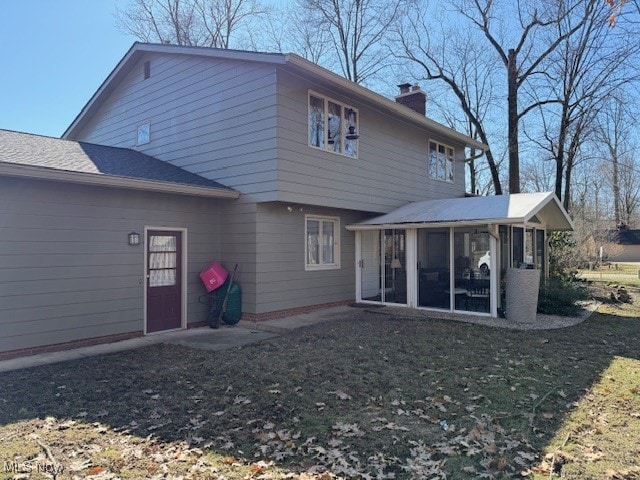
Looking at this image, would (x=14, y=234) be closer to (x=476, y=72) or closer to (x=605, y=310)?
(x=605, y=310)

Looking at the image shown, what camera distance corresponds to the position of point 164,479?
337cm

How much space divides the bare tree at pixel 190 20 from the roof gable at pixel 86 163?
14074 millimetres

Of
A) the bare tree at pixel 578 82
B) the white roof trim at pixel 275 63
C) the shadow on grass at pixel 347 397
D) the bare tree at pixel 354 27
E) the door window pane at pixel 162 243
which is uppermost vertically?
the bare tree at pixel 354 27

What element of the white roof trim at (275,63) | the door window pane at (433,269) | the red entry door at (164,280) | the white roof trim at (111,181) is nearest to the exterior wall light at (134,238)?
the red entry door at (164,280)

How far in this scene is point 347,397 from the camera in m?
5.09

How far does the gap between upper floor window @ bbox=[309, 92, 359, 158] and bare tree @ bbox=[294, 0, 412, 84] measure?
13.8 m

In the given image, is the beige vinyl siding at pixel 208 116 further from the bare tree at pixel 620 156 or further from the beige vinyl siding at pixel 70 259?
the bare tree at pixel 620 156

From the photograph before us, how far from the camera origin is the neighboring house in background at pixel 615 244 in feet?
100

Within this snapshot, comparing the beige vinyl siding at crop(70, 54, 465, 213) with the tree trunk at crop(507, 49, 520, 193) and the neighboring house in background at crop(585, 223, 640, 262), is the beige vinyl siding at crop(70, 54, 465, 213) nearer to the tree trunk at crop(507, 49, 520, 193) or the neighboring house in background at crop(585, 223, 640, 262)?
the tree trunk at crop(507, 49, 520, 193)

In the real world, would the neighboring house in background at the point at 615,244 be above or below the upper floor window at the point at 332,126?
below

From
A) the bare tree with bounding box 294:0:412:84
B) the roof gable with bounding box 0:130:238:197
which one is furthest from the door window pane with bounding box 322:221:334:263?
the bare tree with bounding box 294:0:412:84

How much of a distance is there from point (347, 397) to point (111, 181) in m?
5.49

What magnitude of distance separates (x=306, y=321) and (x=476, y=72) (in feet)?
64.7

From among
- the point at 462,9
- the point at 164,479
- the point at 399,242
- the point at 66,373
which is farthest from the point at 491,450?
the point at 462,9
